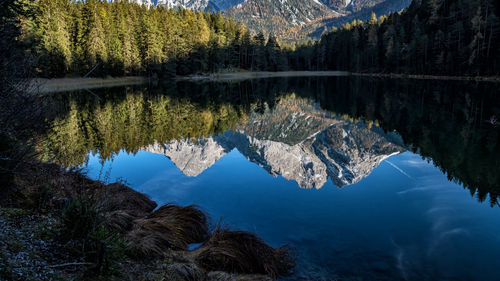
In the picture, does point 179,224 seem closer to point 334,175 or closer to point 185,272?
point 185,272

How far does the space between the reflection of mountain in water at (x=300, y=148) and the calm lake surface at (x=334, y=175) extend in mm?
113

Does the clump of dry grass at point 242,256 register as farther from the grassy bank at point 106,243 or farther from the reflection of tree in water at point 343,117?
the reflection of tree in water at point 343,117

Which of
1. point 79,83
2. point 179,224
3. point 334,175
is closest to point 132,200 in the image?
point 179,224

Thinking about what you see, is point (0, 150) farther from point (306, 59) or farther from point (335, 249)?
point (306, 59)

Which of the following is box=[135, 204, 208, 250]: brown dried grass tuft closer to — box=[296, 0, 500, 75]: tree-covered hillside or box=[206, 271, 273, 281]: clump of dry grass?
box=[206, 271, 273, 281]: clump of dry grass

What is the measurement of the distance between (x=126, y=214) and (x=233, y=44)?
105984mm

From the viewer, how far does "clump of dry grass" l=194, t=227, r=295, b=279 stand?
20.1 ft

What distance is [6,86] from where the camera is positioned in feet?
22.1

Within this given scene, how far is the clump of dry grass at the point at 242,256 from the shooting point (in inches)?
241

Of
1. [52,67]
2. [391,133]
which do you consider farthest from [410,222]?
[52,67]

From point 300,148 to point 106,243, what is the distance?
19.0 metres

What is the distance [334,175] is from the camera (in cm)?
1412

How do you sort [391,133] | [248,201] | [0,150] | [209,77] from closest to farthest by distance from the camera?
[0,150]
[248,201]
[391,133]
[209,77]

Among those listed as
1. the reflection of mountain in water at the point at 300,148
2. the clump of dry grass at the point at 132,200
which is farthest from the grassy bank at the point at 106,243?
the reflection of mountain in water at the point at 300,148
